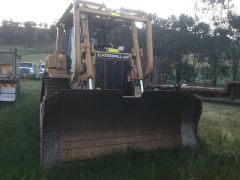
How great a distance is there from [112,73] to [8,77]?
6577mm

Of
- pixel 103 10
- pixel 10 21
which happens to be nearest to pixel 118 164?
pixel 103 10

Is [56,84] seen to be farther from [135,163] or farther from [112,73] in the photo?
[135,163]

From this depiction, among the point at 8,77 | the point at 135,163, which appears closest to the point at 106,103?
the point at 135,163

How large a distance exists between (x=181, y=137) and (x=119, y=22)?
2899 millimetres

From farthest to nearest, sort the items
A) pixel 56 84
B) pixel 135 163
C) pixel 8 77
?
pixel 8 77 < pixel 56 84 < pixel 135 163

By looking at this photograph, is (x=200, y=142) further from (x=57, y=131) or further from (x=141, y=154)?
(x=57, y=131)

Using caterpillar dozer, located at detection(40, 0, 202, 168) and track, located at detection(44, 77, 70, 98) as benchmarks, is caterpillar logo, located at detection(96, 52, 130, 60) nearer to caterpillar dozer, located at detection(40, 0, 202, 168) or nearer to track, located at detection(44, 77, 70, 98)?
caterpillar dozer, located at detection(40, 0, 202, 168)

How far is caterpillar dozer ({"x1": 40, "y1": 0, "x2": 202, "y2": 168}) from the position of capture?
5.20m

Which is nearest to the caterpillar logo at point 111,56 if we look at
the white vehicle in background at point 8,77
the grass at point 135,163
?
the grass at point 135,163

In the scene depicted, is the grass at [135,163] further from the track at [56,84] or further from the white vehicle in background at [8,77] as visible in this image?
the white vehicle in background at [8,77]

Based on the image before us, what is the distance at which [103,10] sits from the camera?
7.26 meters

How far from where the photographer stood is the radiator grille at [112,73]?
682 centimetres

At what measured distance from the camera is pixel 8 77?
12.3 meters

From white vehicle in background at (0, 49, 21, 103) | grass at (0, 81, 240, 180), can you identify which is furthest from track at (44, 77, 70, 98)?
white vehicle in background at (0, 49, 21, 103)
